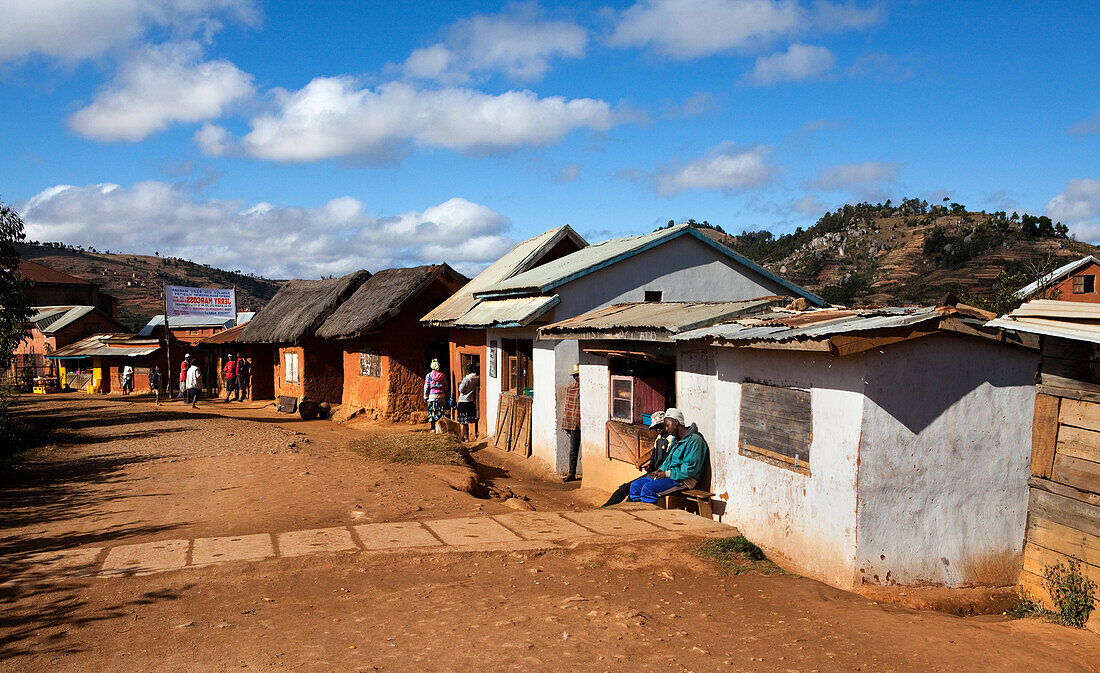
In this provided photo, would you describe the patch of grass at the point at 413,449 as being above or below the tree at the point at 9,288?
below

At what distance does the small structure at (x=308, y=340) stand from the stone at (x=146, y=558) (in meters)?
16.2

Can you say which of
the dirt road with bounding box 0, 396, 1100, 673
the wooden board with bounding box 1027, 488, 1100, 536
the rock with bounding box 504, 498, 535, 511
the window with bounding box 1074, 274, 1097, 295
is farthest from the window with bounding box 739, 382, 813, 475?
the window with bounding box 1074, 274, 1097, 295

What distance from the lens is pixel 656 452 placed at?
1009cm

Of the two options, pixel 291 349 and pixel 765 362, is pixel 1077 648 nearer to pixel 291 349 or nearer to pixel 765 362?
pixel 765 362

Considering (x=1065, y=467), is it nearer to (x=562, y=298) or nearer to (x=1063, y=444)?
(x=1063, y=444)

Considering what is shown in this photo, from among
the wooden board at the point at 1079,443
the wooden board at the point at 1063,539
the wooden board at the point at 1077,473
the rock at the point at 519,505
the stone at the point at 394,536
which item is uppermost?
the wooden board at the point at 1079,443

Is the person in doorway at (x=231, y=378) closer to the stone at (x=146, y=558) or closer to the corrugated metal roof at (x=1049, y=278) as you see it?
the stone at (x=146, y=558)

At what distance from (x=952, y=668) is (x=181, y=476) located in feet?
35.5

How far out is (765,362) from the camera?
8.33 meters

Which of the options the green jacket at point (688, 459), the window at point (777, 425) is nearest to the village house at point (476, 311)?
the green jacket at point (688, 459)

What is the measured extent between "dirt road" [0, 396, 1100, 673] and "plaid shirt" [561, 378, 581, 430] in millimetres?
4625

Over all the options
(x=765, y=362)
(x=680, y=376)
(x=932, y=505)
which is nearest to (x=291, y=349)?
(x=680, y=376)

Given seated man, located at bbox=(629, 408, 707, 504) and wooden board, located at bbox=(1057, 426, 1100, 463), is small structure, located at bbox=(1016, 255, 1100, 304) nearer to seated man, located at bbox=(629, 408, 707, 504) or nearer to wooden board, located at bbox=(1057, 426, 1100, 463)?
seated man, located at bbox=(629, 408, 707, 504)

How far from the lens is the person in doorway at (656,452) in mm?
10070
